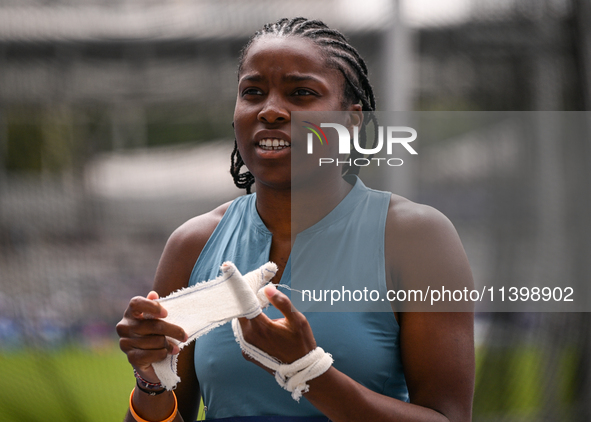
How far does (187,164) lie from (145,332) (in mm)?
1098

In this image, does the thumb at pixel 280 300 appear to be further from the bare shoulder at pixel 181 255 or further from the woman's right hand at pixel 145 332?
the bare shoulder at pixel 181 255

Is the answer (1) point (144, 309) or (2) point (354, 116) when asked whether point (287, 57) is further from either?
(1) point (144, 309)

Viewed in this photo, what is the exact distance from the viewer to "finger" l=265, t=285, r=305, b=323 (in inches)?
22.9

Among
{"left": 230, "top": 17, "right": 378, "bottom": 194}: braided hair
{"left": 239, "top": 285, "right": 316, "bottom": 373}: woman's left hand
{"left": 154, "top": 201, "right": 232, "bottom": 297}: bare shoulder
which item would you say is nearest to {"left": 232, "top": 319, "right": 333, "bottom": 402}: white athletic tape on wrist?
{"left": 239, "top": 285, "right": 316, "bottom": 373}: woman's left hand

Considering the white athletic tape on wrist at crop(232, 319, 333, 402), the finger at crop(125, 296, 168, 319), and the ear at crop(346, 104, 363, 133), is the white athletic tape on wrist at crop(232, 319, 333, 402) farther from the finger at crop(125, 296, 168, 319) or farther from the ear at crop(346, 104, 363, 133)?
the ear at crop(346, 104, 363, 133)

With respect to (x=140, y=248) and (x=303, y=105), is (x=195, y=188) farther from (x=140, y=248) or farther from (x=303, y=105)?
(x=303, y=105)

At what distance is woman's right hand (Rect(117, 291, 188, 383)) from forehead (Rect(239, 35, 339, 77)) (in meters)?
0.40

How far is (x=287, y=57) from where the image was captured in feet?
2.63

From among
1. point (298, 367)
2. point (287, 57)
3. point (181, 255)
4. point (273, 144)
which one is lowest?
point (298, 367)

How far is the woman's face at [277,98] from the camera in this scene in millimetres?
788

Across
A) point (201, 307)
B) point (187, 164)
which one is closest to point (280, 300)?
point (201, 307)

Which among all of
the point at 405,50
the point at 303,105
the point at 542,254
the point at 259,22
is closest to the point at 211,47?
the point at 259,22

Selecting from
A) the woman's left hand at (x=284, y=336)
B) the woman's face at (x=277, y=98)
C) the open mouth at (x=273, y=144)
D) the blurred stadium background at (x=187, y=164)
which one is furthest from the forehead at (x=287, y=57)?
the blurred stadium background at (x=187, y=164)

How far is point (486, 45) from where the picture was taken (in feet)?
5.09
